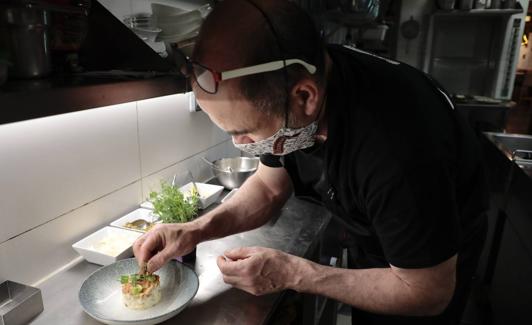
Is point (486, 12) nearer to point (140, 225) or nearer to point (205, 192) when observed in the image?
point (205, 192)

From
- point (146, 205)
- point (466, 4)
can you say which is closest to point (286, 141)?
point (146, 205)

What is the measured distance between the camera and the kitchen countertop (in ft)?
3.57

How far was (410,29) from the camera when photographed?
189 inches

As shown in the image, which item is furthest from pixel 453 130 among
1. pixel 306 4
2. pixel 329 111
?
pixel 306 4

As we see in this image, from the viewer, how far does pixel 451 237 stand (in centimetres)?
89

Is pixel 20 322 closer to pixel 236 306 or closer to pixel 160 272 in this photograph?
pixel 160 272

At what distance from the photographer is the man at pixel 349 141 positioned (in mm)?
855

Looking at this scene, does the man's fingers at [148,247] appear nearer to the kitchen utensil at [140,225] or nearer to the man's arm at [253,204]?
the man's arm at [253,204]

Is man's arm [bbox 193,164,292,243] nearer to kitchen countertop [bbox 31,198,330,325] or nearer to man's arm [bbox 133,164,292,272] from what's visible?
man's arm [bbox 133,164,292,272]

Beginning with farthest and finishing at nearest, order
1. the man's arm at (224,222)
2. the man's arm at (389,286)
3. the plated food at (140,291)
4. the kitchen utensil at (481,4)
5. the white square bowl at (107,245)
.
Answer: the kitchen utensil at (481,4) → the white square bowl at (107,245) → the man's arm at (224,222) → the plated food at (140,291) → the man's arm at (389,286)

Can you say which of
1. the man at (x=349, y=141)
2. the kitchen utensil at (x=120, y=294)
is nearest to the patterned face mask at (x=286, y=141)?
the man at (x=349, y=141)

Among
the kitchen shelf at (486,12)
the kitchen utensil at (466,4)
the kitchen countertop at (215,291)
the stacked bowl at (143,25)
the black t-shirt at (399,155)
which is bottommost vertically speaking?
the kitchen countertop at (215,291)

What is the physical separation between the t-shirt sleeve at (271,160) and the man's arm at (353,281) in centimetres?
41

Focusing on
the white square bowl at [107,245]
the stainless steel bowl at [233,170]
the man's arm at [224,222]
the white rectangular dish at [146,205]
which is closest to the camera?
the man's arm at [224,222]
